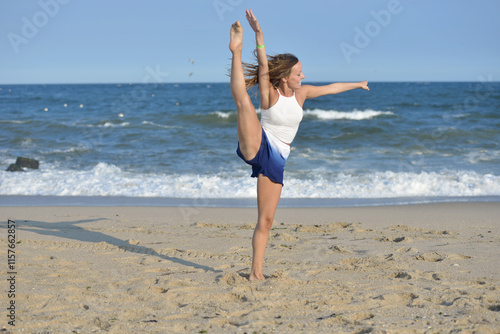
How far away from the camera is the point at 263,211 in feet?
12.7

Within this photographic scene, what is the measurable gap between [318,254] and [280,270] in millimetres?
876

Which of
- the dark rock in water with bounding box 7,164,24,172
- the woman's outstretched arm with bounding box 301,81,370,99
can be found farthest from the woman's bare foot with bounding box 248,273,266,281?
the dark rock in water with bounding box 7,164,24,172

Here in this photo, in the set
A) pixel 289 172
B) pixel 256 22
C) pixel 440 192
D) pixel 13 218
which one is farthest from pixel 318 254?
pixel 289 172

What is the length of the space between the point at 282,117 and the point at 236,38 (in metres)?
0.68

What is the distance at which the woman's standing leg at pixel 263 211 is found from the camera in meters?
3.85

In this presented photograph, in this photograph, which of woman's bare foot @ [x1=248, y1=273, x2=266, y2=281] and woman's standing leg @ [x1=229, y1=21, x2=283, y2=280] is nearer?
woman's standing leg @ [x1=229, y1=21, x2=283, y2=280]

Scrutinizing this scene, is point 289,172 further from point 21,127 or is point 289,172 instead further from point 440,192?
point 21,127

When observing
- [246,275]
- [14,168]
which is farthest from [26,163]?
[246,275]

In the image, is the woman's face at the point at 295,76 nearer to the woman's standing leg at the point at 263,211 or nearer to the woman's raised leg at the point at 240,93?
the woman's raised leg at the point at 240,93

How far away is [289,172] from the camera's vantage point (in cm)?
1148

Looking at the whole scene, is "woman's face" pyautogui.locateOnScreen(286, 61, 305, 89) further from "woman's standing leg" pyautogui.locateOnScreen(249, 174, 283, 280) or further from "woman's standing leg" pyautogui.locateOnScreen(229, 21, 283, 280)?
"woman's standing leg" pyautogui.locateOnScreen(249, 174, 283, 280)

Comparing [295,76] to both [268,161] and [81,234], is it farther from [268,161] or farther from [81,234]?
[81,234]

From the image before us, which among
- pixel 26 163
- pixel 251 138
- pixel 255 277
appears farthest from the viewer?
pixel 26 163

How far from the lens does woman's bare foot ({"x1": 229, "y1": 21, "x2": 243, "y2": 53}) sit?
344 cm
